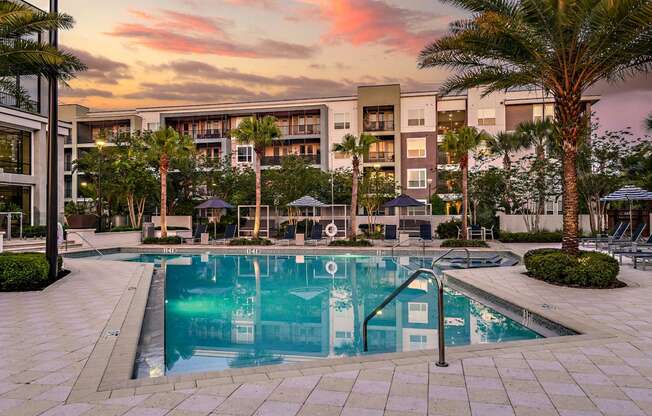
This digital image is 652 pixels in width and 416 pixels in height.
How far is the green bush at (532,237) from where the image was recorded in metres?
21.3

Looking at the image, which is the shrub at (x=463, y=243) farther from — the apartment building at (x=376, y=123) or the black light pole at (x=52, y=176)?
the apartment building at (x=376, y=123)

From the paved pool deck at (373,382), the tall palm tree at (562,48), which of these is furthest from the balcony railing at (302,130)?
the paved pool deck at (373,382)

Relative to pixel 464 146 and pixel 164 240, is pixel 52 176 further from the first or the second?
pixel 464 146

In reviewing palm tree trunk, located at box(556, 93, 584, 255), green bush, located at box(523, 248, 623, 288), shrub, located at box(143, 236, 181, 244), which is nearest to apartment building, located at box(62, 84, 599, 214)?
shrub, located at box(143, 236, 181, 244)

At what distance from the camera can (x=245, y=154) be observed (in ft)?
133

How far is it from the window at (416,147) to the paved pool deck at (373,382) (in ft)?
104

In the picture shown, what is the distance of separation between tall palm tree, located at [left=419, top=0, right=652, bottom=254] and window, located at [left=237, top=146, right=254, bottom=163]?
100 feet

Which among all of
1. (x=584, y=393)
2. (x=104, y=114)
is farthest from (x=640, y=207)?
(x=104, y=114)

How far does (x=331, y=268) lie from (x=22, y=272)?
28.0ft

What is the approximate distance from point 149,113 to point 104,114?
5429 millimetres

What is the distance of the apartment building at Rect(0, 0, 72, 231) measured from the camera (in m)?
20.8

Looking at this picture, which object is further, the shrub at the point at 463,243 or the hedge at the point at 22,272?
the shrub at the point at 463,243

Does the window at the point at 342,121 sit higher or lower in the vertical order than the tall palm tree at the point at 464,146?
higher

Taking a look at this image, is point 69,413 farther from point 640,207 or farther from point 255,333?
point 640,207
